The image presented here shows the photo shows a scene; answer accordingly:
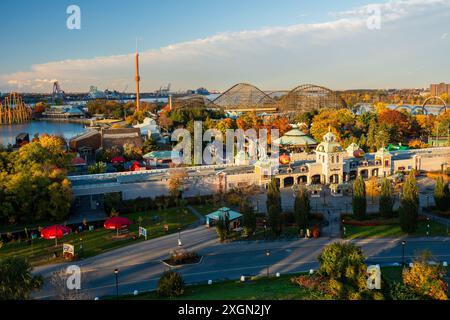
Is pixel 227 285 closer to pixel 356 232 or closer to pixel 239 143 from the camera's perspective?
pixel 356 232

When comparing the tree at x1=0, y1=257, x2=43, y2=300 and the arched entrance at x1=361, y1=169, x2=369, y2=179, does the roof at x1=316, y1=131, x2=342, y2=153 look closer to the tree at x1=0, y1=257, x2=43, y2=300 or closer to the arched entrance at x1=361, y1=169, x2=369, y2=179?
the arched entrance at x1=361, y1=169, x2=369, y2=179

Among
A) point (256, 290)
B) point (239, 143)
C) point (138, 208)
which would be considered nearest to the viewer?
point (256, 290)

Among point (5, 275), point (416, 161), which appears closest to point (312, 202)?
point (416, 161)

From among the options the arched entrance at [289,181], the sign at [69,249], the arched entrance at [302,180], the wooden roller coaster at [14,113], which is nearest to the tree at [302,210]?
the arched entrance at [289,181]

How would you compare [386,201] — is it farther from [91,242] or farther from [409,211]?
[91,242]

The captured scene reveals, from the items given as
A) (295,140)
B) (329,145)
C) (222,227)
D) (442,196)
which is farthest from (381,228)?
(295,140)

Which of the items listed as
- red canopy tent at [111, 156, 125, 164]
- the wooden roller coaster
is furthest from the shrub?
the wooden roller coaster
